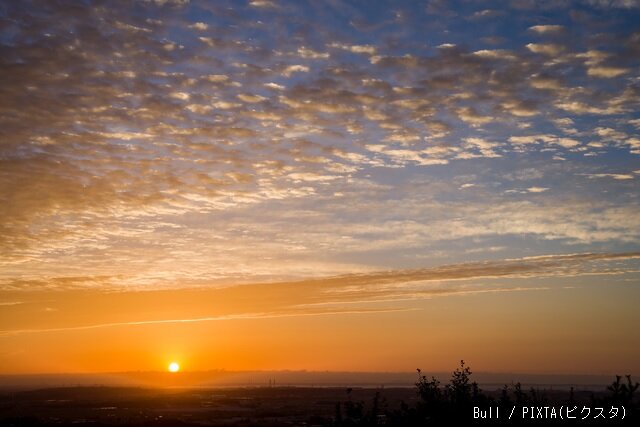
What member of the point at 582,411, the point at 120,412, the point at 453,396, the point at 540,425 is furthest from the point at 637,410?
the point at 120,412

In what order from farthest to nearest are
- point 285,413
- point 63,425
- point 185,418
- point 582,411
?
point 285,413 < point 185,418 < point 63,425 < point 582,411

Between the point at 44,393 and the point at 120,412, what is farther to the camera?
the point at 44,393

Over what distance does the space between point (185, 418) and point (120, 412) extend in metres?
25.0

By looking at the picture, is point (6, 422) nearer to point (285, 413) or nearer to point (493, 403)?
point (285, 413)

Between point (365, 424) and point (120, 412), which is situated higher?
point (365, 424)

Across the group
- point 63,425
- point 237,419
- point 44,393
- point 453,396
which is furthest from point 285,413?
point 44,393

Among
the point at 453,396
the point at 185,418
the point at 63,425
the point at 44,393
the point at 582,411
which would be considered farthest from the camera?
the point at 44,393

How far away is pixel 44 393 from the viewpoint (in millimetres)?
190750

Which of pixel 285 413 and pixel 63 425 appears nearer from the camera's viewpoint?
pixel 63 425

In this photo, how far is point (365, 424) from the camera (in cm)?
2345

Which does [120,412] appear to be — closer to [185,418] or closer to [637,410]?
[185,418]

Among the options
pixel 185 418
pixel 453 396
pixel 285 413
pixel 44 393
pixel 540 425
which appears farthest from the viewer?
pixel 44 393

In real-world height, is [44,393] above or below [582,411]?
below

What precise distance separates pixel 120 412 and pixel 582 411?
106841 millimetres
